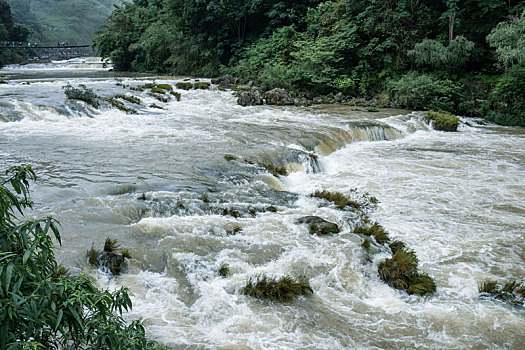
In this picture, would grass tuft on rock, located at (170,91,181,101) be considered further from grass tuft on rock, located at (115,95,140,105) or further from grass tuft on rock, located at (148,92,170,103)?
grass tuft on rock, located at (115,95,140,105)

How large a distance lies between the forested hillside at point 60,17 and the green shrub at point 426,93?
99.5 m

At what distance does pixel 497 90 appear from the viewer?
20094 mm

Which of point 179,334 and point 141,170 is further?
point 141,170

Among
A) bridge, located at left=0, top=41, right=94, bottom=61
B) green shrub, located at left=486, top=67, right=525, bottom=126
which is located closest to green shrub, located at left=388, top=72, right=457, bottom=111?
green shrub, located at left=486, top=67, right=525, bottom=126

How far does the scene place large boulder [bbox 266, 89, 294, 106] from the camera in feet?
73.4

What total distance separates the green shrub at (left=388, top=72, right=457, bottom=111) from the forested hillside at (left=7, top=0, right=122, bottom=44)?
99.5 m

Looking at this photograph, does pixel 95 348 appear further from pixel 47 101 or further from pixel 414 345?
pixel 47 101

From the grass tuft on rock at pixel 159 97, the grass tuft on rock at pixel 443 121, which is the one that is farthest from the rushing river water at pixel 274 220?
the grass tuft on rock at pixel 159 97

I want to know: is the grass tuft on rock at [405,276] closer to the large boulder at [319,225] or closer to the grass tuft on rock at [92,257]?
the large boulder at [319,225]

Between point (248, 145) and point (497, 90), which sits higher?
point (497, 90)

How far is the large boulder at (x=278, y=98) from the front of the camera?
22375mm

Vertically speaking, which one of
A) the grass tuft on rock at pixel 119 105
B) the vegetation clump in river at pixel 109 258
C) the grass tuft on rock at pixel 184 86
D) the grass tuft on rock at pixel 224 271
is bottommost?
the grass tuft on rock at pixel 224 271

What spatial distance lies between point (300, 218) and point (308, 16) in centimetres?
2605

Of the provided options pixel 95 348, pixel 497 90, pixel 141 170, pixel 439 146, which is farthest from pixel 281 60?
pixel 95 348
